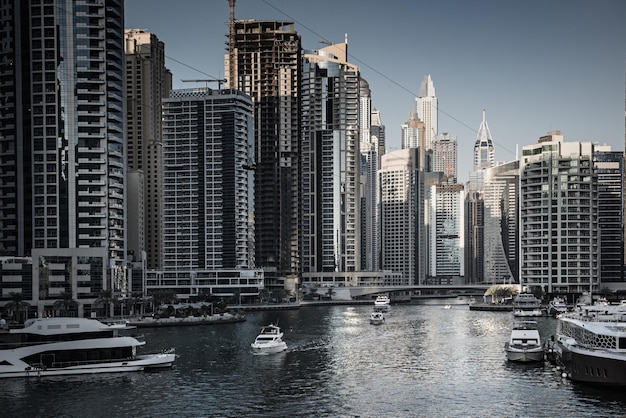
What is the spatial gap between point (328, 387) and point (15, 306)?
85.2 meters

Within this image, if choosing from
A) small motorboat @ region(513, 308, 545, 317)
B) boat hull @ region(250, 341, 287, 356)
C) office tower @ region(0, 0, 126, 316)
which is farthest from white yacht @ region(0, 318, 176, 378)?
small motorboat @ region(513, 308, 545, 317)

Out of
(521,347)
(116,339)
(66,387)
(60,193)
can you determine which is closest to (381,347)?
(521,347)

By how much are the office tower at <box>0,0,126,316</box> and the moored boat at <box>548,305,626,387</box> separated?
108433mm

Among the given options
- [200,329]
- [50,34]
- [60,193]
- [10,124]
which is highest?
[50,34]

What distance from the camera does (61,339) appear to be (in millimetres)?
86250

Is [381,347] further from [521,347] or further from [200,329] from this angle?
[200,329]

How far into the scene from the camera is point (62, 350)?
3391 inches

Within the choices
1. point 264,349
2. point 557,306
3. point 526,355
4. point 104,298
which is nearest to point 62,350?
point 264,349

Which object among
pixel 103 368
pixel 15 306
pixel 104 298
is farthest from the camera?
pixel 104 298

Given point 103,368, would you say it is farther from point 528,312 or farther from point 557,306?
point 557,306

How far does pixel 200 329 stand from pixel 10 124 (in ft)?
201

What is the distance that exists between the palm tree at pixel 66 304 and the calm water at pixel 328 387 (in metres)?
38.6

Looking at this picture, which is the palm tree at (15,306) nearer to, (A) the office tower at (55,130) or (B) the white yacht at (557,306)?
(A) the office tower at (55,130)

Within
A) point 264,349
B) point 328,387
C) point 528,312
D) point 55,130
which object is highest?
point 55,130
